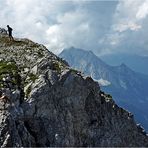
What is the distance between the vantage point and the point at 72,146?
274ft

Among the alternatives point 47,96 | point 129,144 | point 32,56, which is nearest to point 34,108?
point 47,96

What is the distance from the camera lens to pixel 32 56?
328ft

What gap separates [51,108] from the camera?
84.8m

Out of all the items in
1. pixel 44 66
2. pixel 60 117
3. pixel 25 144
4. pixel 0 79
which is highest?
pixel 44 66

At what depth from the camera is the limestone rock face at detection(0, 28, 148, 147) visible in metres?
77.2

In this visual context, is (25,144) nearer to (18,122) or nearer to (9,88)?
(18,122)

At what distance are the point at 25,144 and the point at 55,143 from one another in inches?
319

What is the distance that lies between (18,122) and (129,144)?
105ft

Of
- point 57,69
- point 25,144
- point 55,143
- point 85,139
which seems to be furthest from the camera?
point 57,69

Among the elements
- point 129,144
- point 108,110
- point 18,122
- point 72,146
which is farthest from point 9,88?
point 129,144

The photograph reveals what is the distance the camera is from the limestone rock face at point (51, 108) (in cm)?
7725

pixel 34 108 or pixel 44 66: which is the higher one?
pixel 44 66

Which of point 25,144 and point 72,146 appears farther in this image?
point 72,146

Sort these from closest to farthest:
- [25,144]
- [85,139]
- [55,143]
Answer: [25,144] → [55,143] → [85,139]
